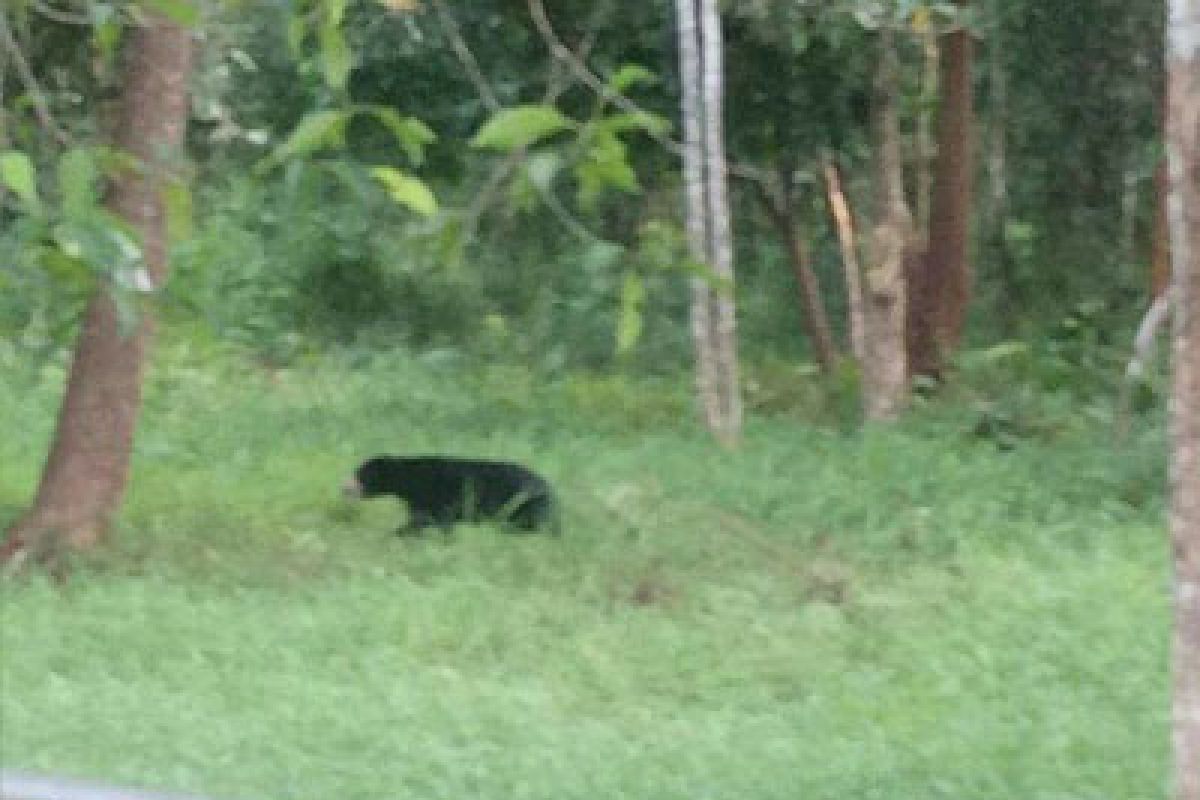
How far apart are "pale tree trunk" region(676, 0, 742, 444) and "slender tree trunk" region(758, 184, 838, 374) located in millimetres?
1049

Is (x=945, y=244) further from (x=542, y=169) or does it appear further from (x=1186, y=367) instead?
(x=542, y=169)

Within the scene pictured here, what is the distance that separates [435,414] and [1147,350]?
3.80 metres

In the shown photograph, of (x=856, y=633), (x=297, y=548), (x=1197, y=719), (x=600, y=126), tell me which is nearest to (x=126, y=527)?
(x=297, y=548)

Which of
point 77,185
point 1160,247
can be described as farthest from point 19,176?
point 1160,247

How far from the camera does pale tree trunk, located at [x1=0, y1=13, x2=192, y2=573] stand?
7.97 m

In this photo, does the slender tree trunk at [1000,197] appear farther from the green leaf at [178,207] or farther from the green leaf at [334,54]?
the green leaf at [178,207]

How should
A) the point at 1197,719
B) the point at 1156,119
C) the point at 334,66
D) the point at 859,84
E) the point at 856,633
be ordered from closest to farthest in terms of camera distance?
the point at 334,66
the point at 1197,719
the point at 856,633
the point at 859,84
the point at 1156,119

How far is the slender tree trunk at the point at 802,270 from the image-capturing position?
40.3 feet

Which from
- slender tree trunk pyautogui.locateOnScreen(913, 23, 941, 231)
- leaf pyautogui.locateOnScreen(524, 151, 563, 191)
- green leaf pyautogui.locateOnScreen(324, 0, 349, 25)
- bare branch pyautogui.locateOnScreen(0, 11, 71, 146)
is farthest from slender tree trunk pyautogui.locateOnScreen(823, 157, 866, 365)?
leaf pyautogui.locateOnScreen(524, 151, 563, 191)

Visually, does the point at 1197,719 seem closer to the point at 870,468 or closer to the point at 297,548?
the point at 297,548

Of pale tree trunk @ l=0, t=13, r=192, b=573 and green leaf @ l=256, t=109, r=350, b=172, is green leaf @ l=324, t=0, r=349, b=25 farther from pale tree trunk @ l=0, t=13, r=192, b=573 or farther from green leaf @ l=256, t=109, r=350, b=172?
pale tree trunk @ l=0, t=13, r=192, b=573

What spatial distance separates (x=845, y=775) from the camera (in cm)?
557

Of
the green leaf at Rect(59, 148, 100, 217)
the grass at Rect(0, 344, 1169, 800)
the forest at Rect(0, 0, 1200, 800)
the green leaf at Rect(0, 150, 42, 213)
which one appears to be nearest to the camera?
the green leaf at Rect(0, 150, 42, 213)

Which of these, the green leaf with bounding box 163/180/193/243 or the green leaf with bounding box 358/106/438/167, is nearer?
the green leaf with bounding box 358/106/438/167
